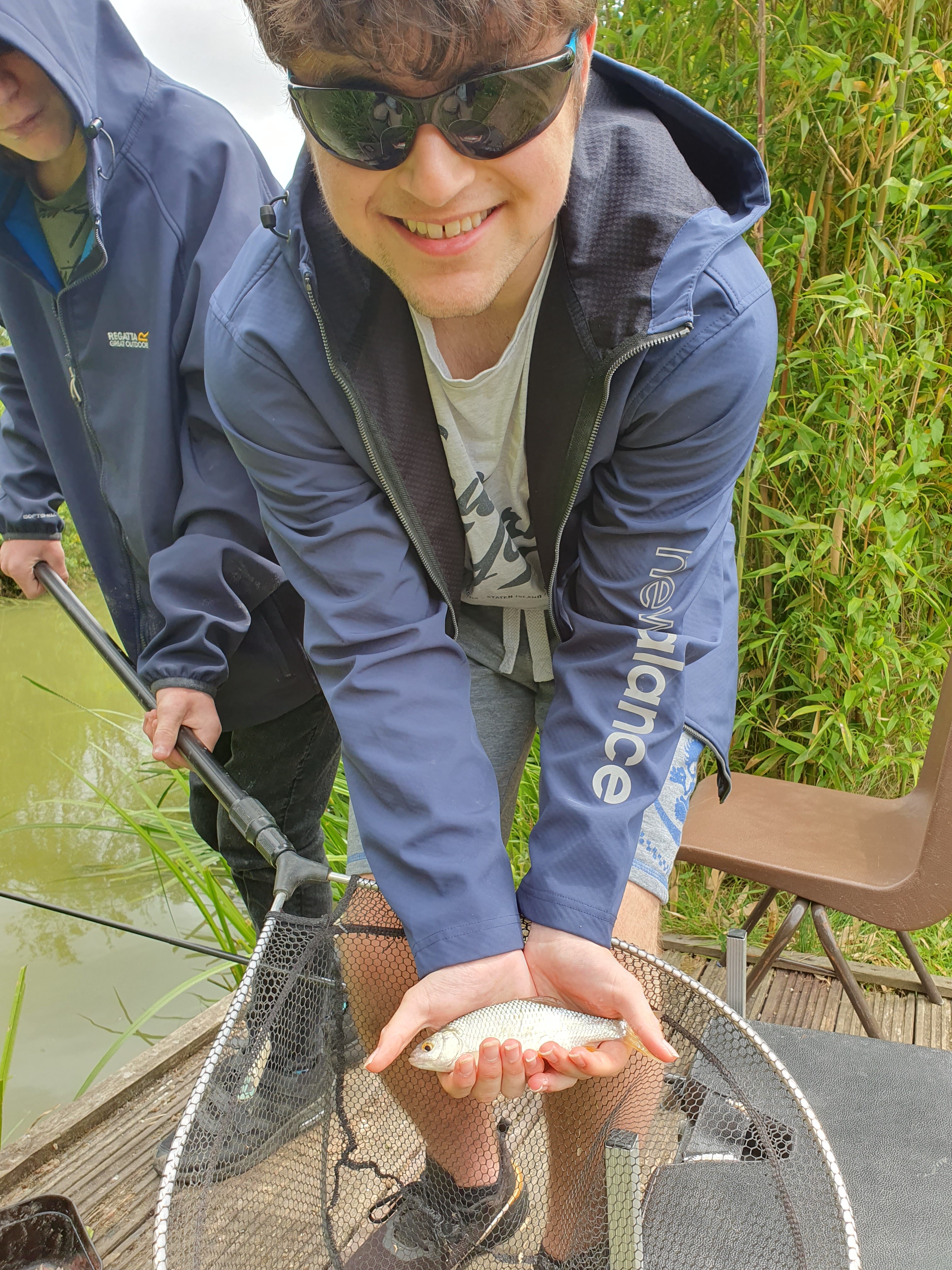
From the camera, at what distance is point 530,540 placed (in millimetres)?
1380

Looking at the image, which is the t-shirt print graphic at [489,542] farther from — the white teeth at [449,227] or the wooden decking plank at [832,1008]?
the wooden decking plank at [832,1008]

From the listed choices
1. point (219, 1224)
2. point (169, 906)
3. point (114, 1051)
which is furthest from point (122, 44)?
point (169, 906)

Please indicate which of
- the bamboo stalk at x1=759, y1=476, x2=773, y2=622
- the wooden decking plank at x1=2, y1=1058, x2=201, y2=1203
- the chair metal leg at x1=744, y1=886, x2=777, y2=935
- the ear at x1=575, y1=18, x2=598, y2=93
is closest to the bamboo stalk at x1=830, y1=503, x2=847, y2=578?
the bamboo stalk at x1=759, y1=476, x2=773, y2=622

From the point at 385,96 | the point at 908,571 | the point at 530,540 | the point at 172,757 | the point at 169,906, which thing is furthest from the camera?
the point at 169,906

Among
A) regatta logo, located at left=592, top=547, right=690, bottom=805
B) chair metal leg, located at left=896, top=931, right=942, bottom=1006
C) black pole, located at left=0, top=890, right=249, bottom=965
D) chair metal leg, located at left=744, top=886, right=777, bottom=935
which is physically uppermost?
regatta logo, located at left=592, top=547, right=690, bottom=805

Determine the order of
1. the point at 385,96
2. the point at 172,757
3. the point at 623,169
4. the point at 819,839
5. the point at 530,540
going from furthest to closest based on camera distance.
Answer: the point at 819,839 → the point at 172,757 → the point at 530,540 → the point at 623,169 → the point at 385,96

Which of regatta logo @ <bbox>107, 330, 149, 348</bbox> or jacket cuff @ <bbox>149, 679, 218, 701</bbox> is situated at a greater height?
regatta logo @ <bbox>107, 330, 149, 348</bbox>

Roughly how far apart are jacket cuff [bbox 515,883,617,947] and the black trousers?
2.68ft

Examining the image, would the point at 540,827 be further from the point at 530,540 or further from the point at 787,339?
the point at 787,339

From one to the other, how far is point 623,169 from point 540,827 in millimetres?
773

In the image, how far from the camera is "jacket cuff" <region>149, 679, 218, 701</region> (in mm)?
1619

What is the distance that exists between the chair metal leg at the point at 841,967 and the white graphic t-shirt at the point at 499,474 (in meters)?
0.74

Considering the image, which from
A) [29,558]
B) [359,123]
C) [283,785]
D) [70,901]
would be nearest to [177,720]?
[283,785]

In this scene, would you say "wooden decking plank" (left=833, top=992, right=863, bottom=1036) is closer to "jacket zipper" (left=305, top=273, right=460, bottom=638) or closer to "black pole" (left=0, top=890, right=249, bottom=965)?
"black pole" (left=0, top=890, right=249, bottom=965)
